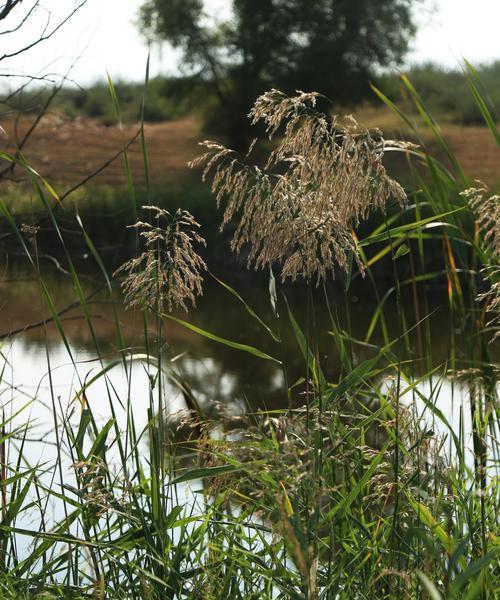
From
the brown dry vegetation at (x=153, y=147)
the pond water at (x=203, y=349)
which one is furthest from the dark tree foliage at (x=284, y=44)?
the pond water at (x=203, y=349)

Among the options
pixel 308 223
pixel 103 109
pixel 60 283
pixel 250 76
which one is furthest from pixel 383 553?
pixel 103 109

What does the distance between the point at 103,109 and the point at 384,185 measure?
71.2ft

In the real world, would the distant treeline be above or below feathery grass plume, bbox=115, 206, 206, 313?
above

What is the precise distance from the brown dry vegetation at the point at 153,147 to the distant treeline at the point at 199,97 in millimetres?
461

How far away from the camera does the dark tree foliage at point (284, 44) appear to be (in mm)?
15398

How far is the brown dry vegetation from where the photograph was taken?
1427 centimetres

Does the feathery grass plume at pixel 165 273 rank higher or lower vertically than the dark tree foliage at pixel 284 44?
lower

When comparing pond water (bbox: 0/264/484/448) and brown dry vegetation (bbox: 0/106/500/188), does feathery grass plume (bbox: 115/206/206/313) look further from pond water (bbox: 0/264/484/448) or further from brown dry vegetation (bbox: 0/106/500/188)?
brown dry vegetation (bbox: 0/106/500/188)

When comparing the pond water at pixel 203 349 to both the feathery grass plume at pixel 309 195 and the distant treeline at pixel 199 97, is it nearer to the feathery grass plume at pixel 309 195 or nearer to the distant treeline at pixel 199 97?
the feathery grass plume at pixel 309 195

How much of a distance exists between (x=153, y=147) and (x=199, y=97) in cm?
209

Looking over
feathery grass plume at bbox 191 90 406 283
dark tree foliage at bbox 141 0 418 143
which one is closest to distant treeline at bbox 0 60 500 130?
dark tree foliage at bbox 141 0 418 143

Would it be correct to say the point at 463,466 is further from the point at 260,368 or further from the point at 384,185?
the point at 260,368

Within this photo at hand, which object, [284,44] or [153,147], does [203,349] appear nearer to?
[284,44]

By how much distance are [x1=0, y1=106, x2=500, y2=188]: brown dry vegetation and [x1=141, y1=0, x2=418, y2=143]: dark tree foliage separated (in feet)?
4.36
